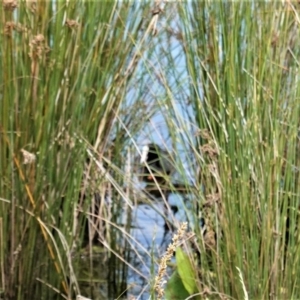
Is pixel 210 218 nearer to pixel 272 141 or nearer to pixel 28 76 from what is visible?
pixel 272 141

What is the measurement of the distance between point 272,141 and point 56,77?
70cm

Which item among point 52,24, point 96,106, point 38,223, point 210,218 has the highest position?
point 52,24

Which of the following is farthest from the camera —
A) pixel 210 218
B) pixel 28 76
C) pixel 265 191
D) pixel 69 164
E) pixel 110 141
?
pixel 110 141

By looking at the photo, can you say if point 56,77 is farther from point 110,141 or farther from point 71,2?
point 110,141

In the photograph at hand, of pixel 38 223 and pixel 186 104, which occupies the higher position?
pixel 186 104

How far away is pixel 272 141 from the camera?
73.8 inches

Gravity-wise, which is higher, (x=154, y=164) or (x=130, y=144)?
(x=130, y=144)

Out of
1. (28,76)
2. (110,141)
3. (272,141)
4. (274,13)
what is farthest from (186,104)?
(272,141)

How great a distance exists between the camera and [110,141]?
2.82 m

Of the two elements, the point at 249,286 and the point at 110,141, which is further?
the point at 110,141

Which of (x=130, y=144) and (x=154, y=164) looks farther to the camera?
(x=154, y=164)

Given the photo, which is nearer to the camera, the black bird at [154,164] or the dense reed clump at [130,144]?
the dense reed clump at [130,144]

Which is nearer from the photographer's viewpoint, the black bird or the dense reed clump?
the dense reed clump

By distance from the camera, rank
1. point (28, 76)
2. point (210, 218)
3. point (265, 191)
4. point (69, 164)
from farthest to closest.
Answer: point (69, 164) < point (28, 76) < point (210, 218) < point (265, 191)
